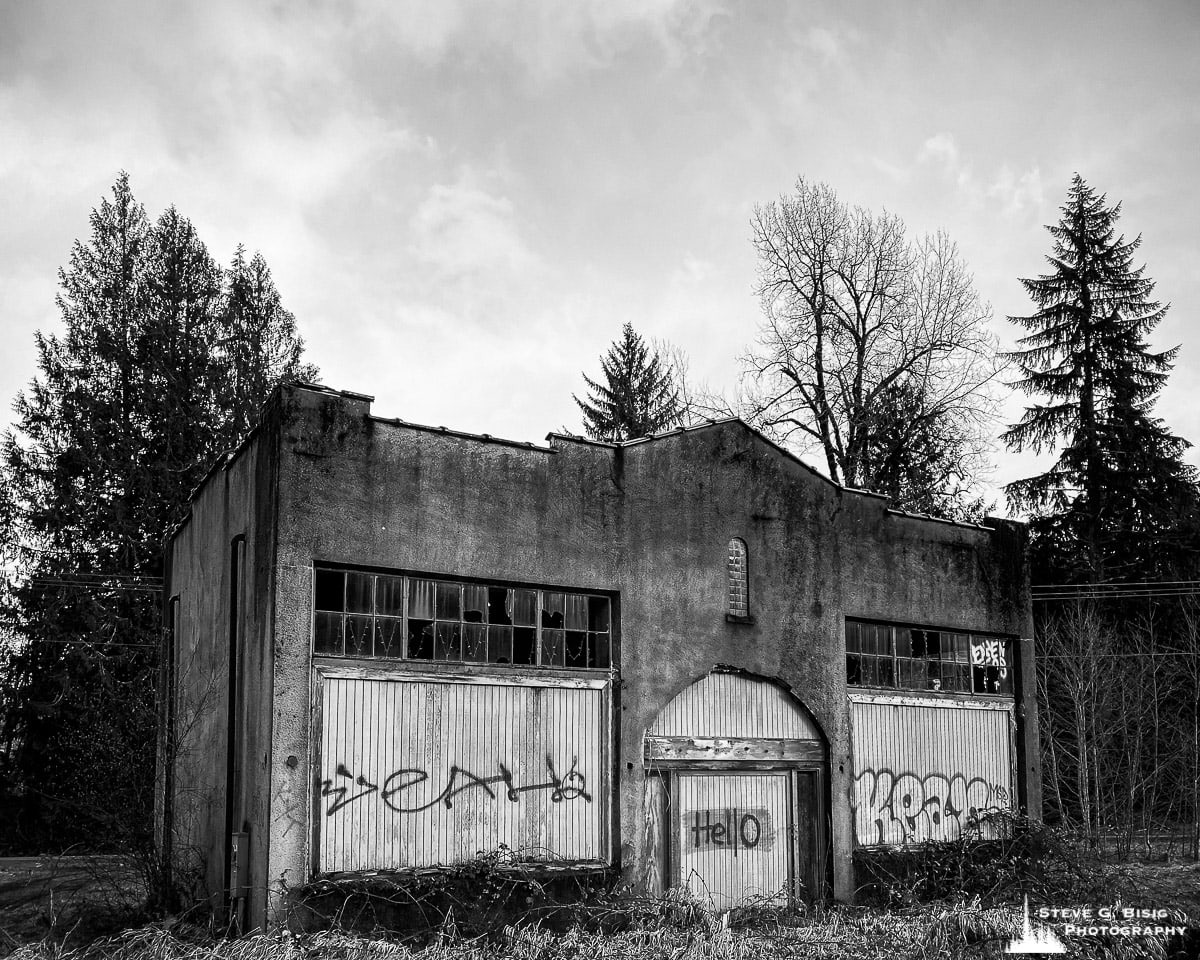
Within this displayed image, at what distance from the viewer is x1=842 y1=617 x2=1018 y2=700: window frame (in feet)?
51.2

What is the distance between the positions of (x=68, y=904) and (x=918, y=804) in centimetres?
1104

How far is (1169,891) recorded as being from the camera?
53.1ft

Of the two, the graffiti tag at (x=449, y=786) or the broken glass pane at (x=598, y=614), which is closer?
the graffiti tag at (x=449, y=786)

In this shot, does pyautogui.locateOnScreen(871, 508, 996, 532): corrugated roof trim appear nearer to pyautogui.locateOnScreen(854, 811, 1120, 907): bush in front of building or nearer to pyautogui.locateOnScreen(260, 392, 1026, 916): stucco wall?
pyautogui.locateOnScreen(260, 392, 1026, 916): stucco wall

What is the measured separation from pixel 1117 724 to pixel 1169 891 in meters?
11.1

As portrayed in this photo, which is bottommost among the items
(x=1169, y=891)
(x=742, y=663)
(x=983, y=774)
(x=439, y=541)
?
(x=1169, y=891)

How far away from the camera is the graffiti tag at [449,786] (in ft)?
37.0

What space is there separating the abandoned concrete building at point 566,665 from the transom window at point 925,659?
0.04 metres

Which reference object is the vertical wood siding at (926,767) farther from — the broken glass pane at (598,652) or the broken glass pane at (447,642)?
the broken glass pane at (447,642)

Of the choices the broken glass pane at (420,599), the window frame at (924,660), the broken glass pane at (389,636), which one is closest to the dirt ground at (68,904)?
the broken glass pane at (389,636)

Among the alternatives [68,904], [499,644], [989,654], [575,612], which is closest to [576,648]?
[575,612]

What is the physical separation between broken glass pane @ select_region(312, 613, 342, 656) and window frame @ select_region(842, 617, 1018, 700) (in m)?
7.09

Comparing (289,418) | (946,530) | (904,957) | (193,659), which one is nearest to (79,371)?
(193,659)

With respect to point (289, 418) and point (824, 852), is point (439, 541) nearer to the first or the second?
point (289, 418)
